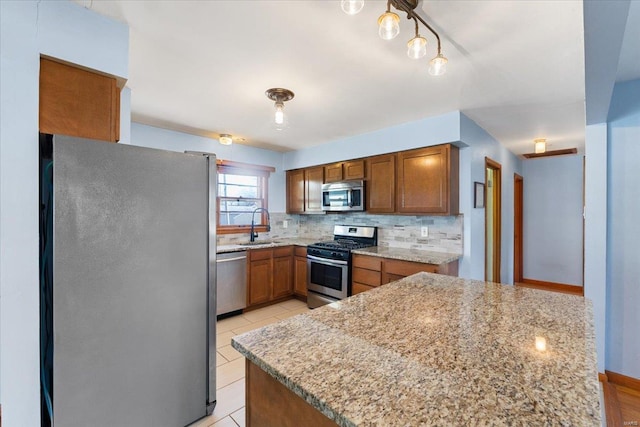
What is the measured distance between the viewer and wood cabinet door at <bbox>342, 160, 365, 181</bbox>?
148 inches

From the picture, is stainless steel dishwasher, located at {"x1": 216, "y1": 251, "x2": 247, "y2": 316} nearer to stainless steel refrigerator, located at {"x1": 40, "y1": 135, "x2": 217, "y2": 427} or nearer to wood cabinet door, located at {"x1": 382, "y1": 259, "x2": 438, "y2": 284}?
stainless steel refrigerator, located at {"x1": 40, "y1": 135, "x2": 217, "y2": 427}

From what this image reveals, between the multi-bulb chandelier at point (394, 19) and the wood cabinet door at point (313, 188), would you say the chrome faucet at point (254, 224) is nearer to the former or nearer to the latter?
the wood cabinet door at point (313, 188)

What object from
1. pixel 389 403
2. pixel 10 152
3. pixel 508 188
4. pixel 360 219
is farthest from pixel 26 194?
pixel 508 188

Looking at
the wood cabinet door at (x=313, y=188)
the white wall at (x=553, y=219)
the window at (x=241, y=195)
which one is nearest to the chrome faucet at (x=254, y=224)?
the window at (x=241, y=195)

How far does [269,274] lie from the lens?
154 inches

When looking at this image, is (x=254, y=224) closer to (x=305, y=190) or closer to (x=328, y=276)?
(x=305, y=190)

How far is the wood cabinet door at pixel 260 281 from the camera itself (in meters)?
3.69

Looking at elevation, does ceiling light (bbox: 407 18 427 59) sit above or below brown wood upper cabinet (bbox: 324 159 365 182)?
above

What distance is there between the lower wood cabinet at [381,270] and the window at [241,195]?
6.24ft

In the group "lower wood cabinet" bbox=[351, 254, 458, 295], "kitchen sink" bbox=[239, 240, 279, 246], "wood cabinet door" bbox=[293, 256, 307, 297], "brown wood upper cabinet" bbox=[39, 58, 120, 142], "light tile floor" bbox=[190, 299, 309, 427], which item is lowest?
"light tile floor" bbox=[190, 299, 309, 427]

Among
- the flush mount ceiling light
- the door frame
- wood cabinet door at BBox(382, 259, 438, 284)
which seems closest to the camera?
the flush mount ceiling light

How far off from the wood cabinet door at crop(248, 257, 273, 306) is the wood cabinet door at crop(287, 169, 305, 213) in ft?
3.76

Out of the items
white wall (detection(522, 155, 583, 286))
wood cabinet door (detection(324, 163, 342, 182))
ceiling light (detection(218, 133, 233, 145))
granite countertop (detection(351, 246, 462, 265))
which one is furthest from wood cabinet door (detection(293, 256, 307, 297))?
white wall (detection(522, 155, 583, 286))

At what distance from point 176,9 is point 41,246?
134cm
